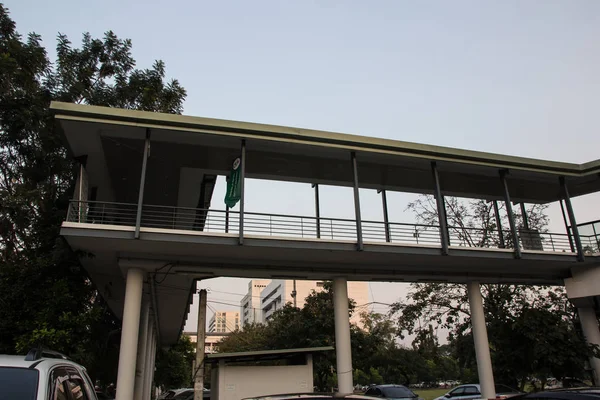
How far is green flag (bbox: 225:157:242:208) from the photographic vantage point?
510 inches

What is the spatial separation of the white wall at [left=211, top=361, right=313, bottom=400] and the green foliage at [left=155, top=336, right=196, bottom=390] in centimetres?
2896

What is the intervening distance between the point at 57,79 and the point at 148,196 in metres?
5.27

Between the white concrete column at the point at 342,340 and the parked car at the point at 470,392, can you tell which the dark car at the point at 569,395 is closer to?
the white concrete column at the point at 342,340

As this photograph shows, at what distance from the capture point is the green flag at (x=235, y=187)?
13.0 metres

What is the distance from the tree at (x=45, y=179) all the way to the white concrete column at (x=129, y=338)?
3.38ft

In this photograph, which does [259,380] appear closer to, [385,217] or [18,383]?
[385,217]

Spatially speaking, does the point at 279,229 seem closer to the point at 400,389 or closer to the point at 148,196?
the point at 148,196

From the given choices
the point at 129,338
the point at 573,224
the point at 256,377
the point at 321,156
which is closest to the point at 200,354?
the point at 129,338

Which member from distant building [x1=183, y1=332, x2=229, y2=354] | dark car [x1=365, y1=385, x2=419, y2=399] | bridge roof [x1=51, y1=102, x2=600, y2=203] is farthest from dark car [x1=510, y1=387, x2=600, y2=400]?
distant building [x1=183, y1=332, x2=229, y2=354]

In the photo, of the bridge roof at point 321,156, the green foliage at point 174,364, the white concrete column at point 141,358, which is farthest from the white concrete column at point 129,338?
the green foliage at point 174,364

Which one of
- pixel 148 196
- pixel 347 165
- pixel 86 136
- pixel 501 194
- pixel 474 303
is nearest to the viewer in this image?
pixel 86 136

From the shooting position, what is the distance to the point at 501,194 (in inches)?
761

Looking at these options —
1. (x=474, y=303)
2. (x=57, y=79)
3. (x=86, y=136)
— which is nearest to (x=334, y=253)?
(x=474, y=303)

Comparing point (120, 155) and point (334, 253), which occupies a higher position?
point (120, 155)
